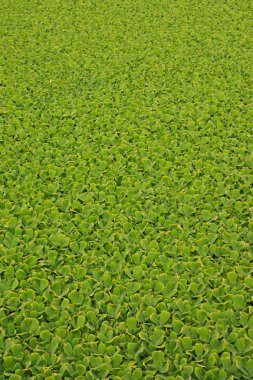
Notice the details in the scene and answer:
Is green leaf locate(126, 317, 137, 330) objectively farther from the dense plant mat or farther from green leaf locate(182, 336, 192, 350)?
green leaf locate(182, 336, 192, 350)

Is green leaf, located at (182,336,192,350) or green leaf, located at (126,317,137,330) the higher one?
green leaf, located at (182,336,192,350)

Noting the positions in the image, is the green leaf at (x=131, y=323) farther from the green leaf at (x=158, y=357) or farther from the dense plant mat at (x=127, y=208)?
the green leaf at (x=158, y=357)

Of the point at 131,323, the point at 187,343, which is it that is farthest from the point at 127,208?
the point at 187,343

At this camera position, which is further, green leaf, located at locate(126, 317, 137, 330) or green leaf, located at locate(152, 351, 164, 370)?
green leaf, located at locate(126, 317, 137, 330)

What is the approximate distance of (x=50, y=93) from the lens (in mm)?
3150

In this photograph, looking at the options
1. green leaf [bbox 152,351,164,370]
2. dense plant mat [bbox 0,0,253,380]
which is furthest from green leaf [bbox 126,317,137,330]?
green leaf [bbox 152,351,164,370]

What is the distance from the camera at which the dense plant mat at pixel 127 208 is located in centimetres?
153

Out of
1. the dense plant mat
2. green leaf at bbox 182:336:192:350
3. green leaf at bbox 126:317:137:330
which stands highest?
green leaf at bbox 182:336:192:350

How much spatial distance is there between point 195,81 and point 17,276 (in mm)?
1998

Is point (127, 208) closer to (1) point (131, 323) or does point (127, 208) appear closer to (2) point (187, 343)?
(1) point (131, 323)

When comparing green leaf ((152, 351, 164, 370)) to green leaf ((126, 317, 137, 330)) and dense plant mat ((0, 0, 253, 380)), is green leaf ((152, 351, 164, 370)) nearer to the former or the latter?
dense plant mat ((0, 0, 253, 380))

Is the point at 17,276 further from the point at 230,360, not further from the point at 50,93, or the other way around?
the point at 50,93

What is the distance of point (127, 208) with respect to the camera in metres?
2.11

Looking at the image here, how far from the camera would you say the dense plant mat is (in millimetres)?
1529
